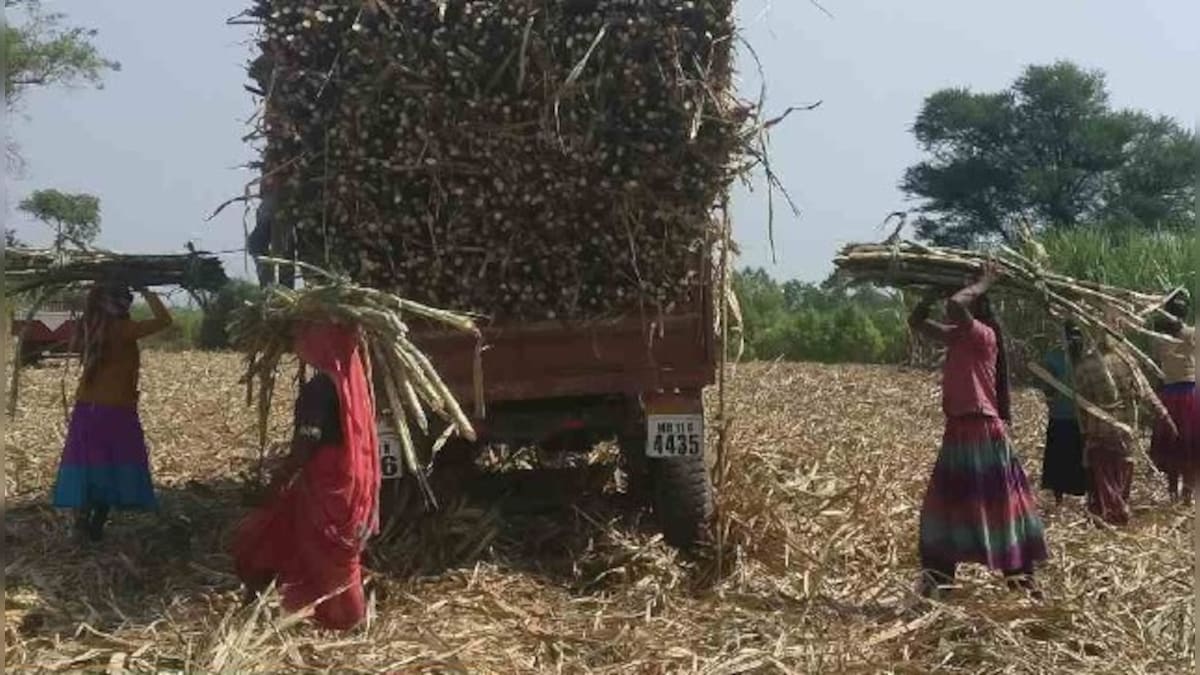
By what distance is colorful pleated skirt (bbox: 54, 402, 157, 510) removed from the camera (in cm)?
738

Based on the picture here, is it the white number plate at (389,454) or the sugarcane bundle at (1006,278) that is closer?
the white number plate at (389,454)

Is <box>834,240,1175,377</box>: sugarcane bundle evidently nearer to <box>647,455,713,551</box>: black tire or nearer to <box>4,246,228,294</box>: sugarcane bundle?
<box>647,455,713,551</box>: black tire

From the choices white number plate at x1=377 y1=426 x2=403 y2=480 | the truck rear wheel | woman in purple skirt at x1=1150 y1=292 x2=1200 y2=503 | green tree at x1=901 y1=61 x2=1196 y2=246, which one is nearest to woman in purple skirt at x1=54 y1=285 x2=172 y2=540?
Result: white number plate at x1=377 y1=426 x2=403 y2=480

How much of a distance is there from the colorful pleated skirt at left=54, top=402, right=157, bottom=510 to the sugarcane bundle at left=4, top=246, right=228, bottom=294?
71cm

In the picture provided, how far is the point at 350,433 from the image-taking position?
18.4 ft

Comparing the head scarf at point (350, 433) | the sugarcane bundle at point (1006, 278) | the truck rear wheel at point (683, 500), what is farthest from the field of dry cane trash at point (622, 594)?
the sugarcane bundle at point (1006, 278)

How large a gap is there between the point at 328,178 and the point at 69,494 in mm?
2269

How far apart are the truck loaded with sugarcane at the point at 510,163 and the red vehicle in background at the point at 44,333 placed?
1.56 metres

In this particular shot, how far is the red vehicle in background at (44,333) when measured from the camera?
25.0 feet

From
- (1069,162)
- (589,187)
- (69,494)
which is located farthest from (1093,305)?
(1069,162)

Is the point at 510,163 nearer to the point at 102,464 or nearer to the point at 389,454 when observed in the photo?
the point at 389,454

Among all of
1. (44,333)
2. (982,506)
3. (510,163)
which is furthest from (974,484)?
(44,333)

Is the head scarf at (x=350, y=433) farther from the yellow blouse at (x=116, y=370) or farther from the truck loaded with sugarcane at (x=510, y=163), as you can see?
the yellow blouse at (x=116, y=370)

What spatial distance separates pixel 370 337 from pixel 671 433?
1781 millimetres
